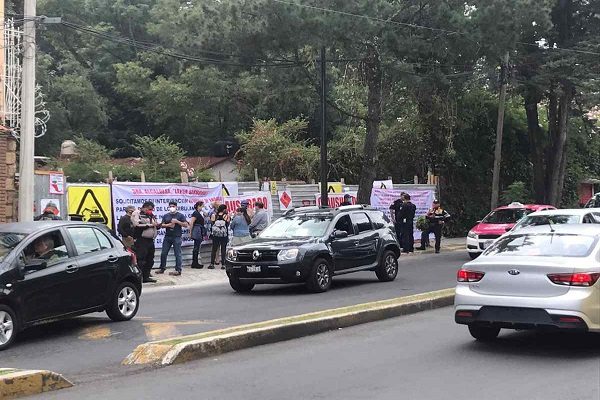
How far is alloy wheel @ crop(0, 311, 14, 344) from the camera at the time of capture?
353 inches

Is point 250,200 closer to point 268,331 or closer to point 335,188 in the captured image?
point 335,188

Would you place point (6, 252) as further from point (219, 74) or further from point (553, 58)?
point (219, 74)

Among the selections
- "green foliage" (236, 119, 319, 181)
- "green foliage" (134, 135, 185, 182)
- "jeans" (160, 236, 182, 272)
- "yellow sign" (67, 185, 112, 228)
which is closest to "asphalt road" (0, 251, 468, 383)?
"jeans" (160, 236, 182, 272)

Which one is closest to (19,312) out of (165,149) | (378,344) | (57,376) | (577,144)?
(57,376)

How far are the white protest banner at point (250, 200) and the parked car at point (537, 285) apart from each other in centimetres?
1209

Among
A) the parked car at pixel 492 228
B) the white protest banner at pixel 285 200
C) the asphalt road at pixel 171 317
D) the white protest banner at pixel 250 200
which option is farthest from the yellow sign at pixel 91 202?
the parked car at pixel 492 228

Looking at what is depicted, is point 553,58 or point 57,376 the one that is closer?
point 57,376

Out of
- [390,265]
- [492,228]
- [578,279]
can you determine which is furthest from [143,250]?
[578,279]

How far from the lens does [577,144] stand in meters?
36.4

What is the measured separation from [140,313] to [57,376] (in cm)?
495

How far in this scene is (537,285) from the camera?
809 cm

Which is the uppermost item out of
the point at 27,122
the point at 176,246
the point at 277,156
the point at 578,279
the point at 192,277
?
the point at 27,122

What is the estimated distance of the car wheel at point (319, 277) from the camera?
13.9 meters

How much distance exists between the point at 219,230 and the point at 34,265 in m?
9.10
